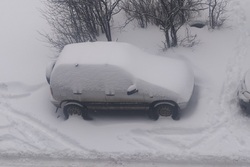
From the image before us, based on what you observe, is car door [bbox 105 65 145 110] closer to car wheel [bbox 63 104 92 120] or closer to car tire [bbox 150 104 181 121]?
car tire [bbox 150 104 181 121]

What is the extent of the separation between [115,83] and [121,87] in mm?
186

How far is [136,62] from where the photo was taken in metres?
11.0

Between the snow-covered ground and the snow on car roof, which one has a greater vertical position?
the snow on car roof

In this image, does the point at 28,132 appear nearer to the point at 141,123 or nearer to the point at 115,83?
the point at 115,83

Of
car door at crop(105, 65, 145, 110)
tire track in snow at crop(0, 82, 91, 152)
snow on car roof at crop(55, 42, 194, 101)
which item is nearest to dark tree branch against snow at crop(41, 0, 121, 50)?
snow on car roof at crop(55, 42, 194, 101)

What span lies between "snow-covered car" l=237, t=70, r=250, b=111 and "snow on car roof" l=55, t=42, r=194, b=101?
1.31 metres

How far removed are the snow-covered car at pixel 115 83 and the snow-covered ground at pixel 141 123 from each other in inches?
18.6

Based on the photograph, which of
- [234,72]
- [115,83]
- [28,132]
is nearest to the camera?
[115,83]

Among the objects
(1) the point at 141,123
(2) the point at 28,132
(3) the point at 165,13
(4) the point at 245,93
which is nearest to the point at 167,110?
(1) the point at 141,123

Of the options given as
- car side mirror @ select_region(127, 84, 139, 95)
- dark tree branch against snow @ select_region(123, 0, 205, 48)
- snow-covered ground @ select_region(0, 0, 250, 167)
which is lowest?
snow-covered ground @ select_region(0, 0, 250, 167)

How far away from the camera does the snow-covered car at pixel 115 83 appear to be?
10539 mm

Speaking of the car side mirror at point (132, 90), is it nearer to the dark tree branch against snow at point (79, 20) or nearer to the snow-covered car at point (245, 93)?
the snow-covered car at point (245, 93)

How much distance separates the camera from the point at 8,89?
41.0 feet

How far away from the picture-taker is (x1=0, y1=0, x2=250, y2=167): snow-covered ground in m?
10.1
